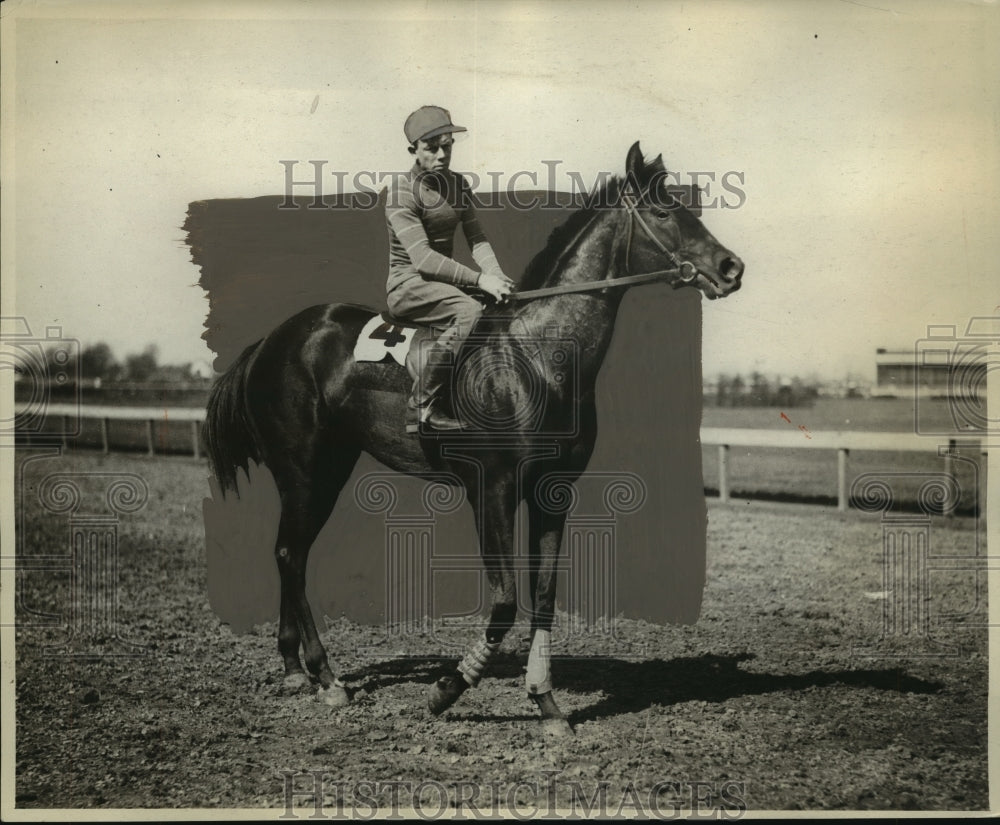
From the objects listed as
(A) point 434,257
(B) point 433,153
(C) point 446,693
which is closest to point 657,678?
(C) point 446,693

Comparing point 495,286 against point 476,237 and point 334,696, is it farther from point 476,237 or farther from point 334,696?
point 334,696

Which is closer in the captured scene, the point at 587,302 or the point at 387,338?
the point at 587,302

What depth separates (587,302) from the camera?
437 cm

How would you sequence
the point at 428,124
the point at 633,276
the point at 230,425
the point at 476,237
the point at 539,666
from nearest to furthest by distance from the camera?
the point at 633,276 → the point at 539,666 → the point at 428,124 → the point at 476,237 → the point at 230,425

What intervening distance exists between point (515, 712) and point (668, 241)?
240 centimetres

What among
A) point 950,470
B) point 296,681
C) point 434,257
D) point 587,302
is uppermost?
point 434,257

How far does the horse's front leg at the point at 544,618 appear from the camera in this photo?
14.4ft

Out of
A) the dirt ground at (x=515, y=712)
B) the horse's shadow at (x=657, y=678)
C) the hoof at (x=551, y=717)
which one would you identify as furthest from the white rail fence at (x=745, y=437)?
the hoof at (x=551, y=717)

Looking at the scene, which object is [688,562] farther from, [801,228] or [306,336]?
[306,336]

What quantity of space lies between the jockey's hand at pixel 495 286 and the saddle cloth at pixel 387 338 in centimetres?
36

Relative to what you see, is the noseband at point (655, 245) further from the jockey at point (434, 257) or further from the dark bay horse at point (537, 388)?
the jockey at point (434, 257)

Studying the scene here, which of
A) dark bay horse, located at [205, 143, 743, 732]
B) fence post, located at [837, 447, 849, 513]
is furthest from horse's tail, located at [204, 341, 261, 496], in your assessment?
fence post, located at [837, 447, 849, 513]

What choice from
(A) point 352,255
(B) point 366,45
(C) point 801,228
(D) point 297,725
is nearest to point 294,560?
(D) point 297,725

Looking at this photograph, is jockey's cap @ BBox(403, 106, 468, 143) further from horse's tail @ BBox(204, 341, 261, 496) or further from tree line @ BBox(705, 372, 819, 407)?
tree line @ BBox(705, 372, 819, 407)
